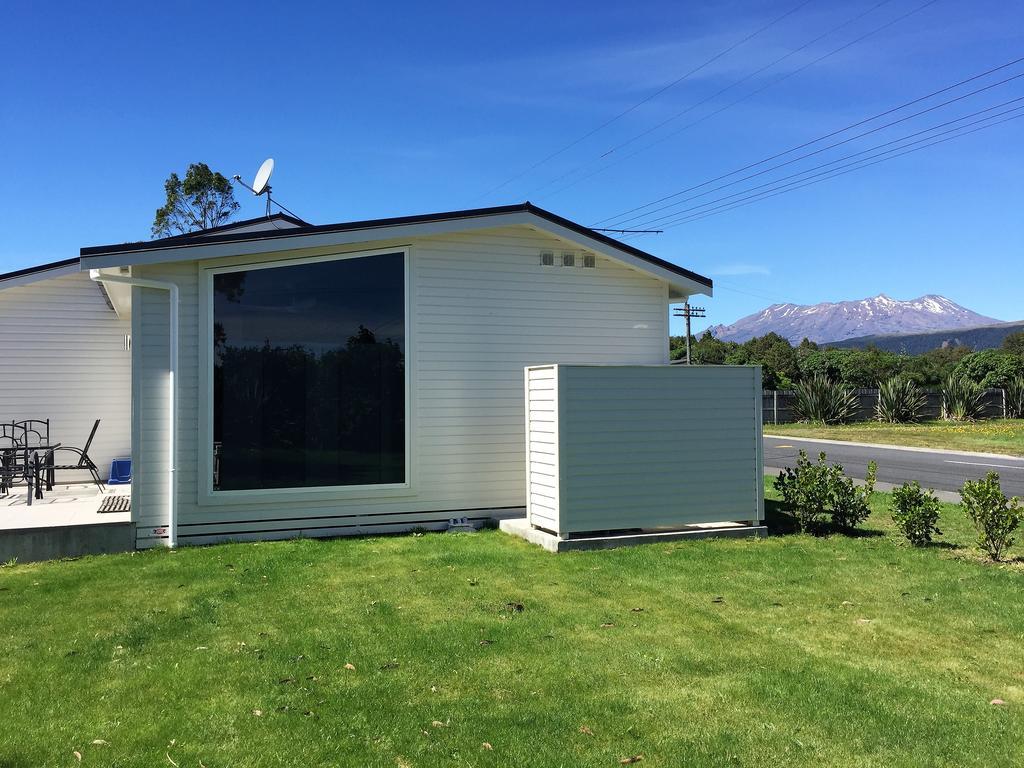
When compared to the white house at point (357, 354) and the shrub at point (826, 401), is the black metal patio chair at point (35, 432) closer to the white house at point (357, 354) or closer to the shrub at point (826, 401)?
the white house at point (357, 354)

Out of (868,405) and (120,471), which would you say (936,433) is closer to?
(868,405)

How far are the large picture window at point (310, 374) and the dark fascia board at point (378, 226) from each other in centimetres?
40

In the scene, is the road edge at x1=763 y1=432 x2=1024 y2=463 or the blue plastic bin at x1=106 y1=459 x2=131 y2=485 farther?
the road edge at x1=763 y1=432 x2=1024 y2=463

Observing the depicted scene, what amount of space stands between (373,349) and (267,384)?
128 centimetres

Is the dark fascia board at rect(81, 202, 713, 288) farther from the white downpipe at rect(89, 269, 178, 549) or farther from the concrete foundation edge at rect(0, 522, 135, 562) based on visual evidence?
the concrete foundation edge at rect(0, 522, 135, 562)

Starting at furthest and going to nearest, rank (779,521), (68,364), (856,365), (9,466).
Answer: (856,365) → (68,364) → (9,466) → (779,521)

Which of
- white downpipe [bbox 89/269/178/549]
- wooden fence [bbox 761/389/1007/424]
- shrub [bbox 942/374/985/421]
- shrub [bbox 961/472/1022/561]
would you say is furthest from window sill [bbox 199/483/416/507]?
shrub [bbox 942/374/985/421]

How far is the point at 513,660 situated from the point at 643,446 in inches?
164

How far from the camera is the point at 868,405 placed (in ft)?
111

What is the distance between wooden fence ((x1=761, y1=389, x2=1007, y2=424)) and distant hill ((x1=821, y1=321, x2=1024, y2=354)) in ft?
289

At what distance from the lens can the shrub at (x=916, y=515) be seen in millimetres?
7938

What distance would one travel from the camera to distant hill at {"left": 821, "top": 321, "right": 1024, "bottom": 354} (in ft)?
446

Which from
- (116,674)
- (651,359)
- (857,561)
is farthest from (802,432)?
(116,674)

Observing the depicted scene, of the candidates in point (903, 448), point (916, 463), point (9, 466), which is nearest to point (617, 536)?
point (9, 466)
